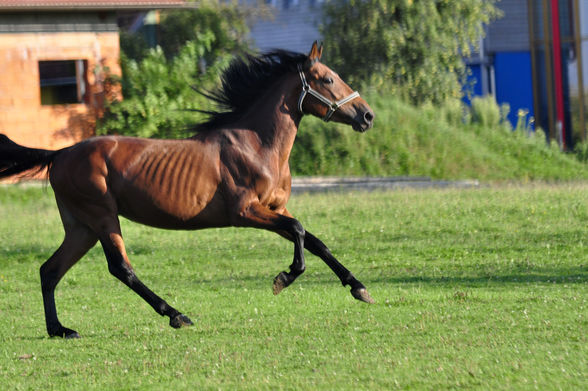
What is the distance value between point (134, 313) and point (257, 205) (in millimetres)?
2125

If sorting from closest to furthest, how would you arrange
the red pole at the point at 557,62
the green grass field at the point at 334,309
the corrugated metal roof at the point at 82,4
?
the green grass field at the point at 334,309 < the corrugated metal roof at the point at 82,4 < the red pole at the point at 557,62

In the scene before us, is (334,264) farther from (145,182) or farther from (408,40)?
(408,40)

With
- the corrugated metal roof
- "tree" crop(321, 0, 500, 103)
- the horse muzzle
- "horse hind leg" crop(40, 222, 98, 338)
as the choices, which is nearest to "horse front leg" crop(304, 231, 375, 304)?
the horse muzzle

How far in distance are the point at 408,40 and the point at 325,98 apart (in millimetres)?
24586

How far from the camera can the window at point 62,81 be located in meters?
28.4

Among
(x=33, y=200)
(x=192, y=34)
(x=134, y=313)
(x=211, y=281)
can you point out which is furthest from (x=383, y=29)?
(x=134, y=313)

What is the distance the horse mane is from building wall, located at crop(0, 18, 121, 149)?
18.4m

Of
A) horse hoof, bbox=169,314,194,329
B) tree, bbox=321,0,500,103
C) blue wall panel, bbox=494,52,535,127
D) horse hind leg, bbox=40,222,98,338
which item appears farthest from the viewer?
blue wall panel, bbox=494,52,535,127

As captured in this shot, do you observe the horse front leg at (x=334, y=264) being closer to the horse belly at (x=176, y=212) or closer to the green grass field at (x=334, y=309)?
the green grass field at (x=334, y=309)

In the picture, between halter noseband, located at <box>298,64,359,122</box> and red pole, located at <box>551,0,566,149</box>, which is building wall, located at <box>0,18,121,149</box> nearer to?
red pole, located at <box>551,0,566,149</box>

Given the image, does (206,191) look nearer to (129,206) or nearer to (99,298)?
(129,206)

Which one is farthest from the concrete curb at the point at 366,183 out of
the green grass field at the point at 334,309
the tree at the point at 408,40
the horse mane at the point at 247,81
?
the horse mane at the point at 247,81

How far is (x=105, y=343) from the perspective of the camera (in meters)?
8.72

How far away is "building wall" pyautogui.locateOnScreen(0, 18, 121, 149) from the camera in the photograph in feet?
90.4
